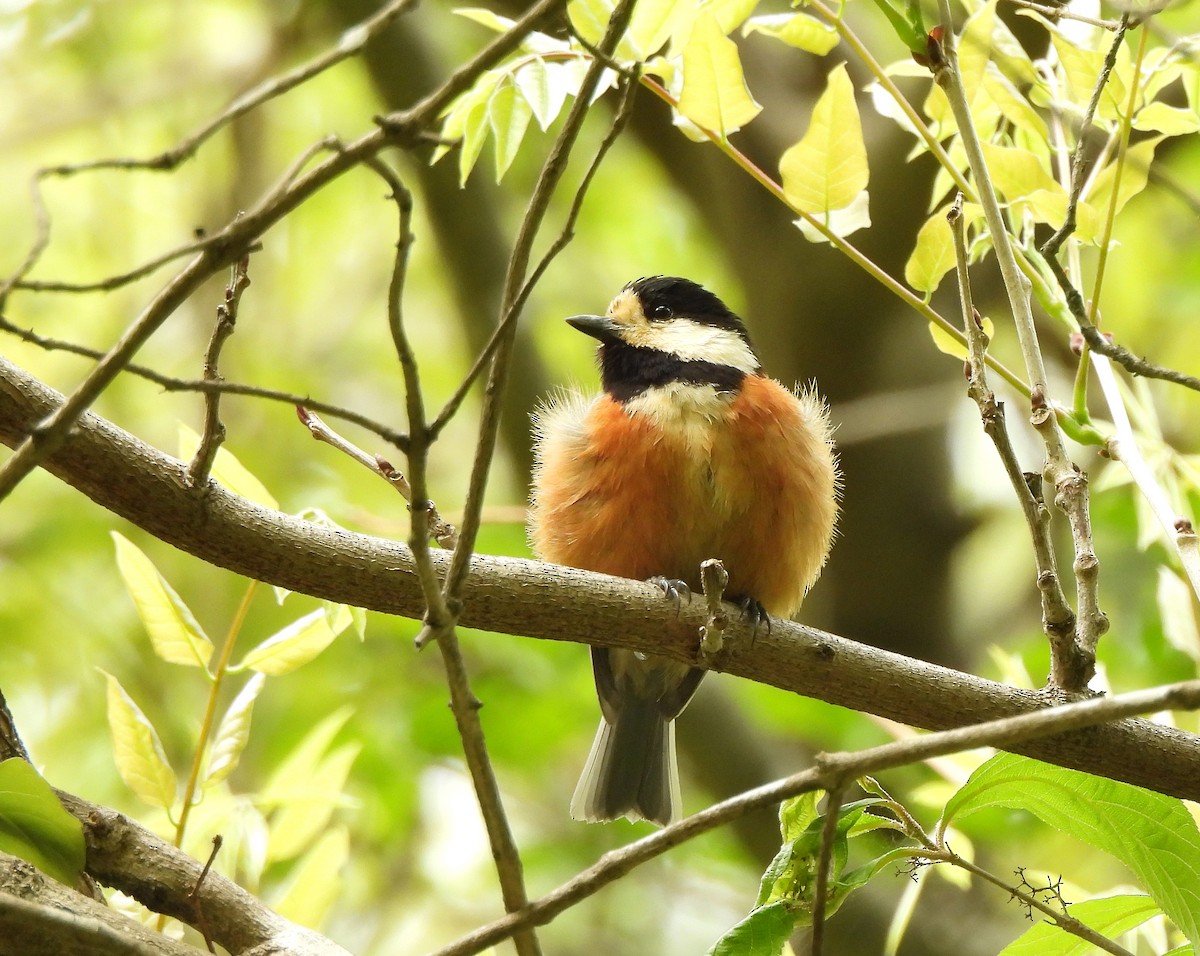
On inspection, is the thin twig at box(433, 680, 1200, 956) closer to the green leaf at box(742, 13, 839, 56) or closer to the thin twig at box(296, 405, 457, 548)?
the thin twig at box(296, 405, 457, 548)

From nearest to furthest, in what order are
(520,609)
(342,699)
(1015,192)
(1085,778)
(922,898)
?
(1085,778) < (520,609) < (1015,192) < (922,898) < (342,699)

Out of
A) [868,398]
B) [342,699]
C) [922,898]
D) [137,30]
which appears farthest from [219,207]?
[922,898]

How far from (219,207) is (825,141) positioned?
5.12 meters

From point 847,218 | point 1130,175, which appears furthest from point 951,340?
point 1130,175

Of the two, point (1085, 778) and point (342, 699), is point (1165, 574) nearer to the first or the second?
point (1085, 778)

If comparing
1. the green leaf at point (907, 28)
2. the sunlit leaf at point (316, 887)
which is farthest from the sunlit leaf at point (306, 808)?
the green leaf at point (907, 28)

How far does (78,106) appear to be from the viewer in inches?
276

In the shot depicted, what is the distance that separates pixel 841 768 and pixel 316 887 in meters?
1.54

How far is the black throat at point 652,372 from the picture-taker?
3953 millimetres

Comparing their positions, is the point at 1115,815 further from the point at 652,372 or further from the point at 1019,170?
the point at 652,372

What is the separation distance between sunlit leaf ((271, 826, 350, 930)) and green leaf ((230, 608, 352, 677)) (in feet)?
1.39

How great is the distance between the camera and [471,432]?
7281 millimetres

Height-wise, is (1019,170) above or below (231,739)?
above

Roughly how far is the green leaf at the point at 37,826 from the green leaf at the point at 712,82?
5.16 feet
